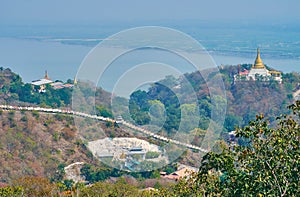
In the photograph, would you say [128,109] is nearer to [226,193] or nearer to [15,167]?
[15,167]

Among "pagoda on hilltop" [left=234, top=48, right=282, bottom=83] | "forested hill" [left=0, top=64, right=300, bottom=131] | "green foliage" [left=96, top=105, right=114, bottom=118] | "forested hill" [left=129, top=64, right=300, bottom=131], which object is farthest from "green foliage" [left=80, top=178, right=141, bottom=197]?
"pagoda on hilltop" [left=234, top=48, right=282, bottom=83]

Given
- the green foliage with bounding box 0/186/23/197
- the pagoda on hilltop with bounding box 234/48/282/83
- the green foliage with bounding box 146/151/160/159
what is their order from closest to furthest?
the green foliage with bounding box 0/186/23/197, the green foliage with bounding box 146/151/160/159, the pagoda on hilltop with bounding box 234/48/282/83

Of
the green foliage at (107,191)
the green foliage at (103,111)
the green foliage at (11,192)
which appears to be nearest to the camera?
the green foliage at (11,192)

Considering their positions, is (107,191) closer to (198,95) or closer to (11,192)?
(11,192)

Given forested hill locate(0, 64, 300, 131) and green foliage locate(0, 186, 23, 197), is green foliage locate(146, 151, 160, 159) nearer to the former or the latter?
forested hill locate(0, 64, 300, 131)

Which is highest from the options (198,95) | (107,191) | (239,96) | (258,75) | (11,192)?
(11,192)

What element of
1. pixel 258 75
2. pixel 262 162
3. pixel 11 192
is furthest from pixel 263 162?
pixel 258 75

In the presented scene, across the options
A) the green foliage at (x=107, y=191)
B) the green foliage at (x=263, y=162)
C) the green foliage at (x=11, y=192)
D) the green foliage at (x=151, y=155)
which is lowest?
the green foliage at (x=151, y=155)

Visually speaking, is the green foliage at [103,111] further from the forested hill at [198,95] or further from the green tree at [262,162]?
the green tree at [262,162]

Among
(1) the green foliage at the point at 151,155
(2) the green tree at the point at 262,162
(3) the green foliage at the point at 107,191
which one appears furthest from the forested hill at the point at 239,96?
(2) the green tree at the point at 262,162

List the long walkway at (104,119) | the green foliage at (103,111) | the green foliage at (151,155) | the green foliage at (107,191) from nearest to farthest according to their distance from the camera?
the green foliage at (107,191)
the green foliage at (151,155)
the long walkway at (104,119)
the green foliage at (103,111)

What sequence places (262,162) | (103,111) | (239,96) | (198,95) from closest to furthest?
(262,162)
(103,111)
(198,95)
(239,96)
